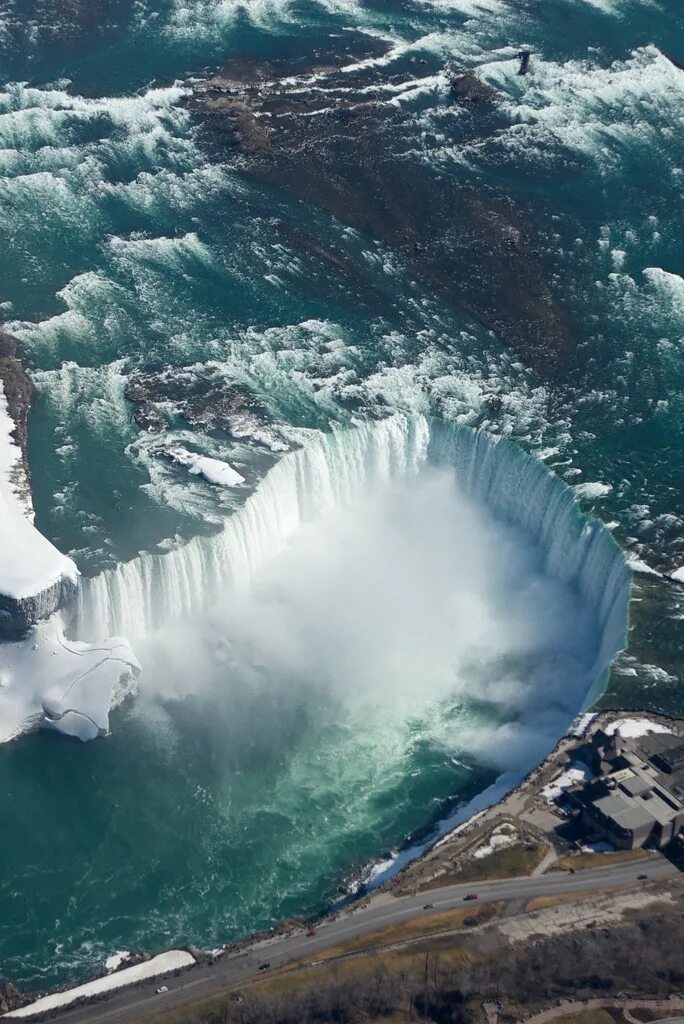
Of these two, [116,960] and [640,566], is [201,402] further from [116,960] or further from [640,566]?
[116,960]

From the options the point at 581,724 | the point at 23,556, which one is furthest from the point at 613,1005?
the point at 23,556

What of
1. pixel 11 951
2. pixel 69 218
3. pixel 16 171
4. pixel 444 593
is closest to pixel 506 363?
pixel 444 593

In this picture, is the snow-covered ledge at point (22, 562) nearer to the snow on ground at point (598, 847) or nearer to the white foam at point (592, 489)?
the snow on ground at point (598, 847)

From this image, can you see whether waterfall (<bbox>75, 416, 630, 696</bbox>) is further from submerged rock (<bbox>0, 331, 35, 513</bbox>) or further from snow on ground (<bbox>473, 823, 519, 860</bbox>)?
snow on ground (<bbox>473, 823, 519, 860</bbox>)

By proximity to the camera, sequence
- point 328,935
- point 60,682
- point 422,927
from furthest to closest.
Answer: point 60,682 → point 328,935 → point 422,927

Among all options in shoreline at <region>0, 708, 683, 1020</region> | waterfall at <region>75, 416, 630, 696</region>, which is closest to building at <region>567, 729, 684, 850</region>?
shoreline at <region>0, 708, 683, 1020</region>

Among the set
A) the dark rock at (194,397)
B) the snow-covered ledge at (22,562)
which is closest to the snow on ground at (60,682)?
the snow-covered ledge at (22,562)
